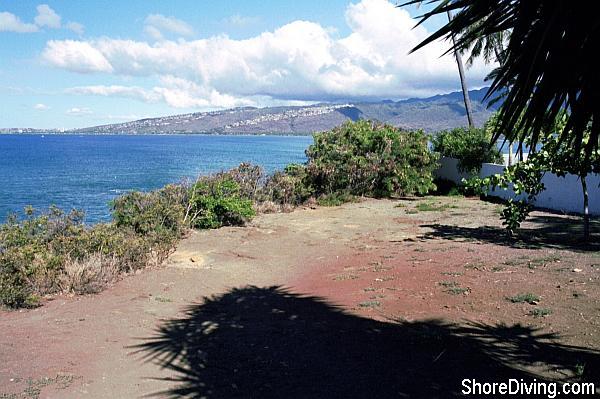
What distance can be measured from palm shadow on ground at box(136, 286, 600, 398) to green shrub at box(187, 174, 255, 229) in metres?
8.57

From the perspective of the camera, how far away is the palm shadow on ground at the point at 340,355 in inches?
176

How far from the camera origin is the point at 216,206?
15664 millimetres

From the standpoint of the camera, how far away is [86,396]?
4.64m

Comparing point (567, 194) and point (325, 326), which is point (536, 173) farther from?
point (567, 194)

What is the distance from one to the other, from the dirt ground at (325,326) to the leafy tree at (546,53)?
230cm

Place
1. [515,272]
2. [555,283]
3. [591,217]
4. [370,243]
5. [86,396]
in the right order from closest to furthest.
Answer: [86,396]
[555,283]
[515,272]
[370,243]
[591,217]

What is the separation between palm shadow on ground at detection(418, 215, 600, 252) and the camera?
10531 mm

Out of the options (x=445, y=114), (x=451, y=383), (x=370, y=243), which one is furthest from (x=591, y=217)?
(x=445, y=114)

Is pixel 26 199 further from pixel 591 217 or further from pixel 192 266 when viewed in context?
pixel 591 217

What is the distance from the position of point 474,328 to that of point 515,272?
278 centimetres

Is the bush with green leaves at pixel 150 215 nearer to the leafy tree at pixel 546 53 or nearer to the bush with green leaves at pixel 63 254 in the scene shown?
the bush with green leaves at pixel 63 254

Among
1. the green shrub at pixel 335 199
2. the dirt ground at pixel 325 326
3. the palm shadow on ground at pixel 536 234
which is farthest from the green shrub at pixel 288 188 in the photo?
the dirt ground at pixel 325 326

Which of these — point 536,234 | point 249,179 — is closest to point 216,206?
point 249,179

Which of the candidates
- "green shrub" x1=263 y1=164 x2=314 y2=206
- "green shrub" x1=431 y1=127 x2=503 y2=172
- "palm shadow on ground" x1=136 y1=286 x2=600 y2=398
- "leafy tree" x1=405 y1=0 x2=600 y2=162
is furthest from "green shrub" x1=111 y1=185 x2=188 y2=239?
Result: "green shrub" x1=431 y1=127 x2=503 y2=172
